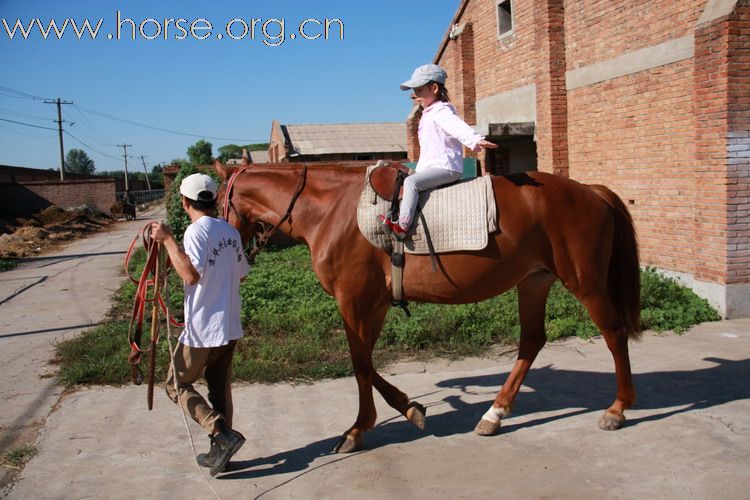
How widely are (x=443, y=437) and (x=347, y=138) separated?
36168 mm

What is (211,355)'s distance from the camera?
3.94 m

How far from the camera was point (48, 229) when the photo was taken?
26.0 metres

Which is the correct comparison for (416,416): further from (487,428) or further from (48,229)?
(48,229)

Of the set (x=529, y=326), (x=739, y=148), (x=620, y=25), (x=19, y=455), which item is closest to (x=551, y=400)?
(x=529, y=326)

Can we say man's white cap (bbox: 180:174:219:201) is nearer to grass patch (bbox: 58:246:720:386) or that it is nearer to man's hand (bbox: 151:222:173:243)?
man's hand (bbox: 151:222:173:243)

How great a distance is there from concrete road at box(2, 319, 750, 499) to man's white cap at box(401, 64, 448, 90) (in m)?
2.52

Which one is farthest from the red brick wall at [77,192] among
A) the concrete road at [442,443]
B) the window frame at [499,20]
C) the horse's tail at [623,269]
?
the horse's tail at [623,269]

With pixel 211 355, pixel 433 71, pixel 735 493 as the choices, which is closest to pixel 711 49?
pixel 433 71

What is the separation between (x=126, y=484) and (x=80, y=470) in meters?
0.43

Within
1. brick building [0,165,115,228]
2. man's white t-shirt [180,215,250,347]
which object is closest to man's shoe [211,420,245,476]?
man's white t-shirt [180,215,250,347]

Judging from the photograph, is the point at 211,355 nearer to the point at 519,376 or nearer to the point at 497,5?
the point at 519,376

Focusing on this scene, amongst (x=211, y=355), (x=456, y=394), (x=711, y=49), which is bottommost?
(x=456, y=394)

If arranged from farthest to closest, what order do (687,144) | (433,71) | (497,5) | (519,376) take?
(497,5)
(687,144)
(519,376)
(433,71)

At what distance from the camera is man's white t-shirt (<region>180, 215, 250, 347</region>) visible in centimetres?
375
